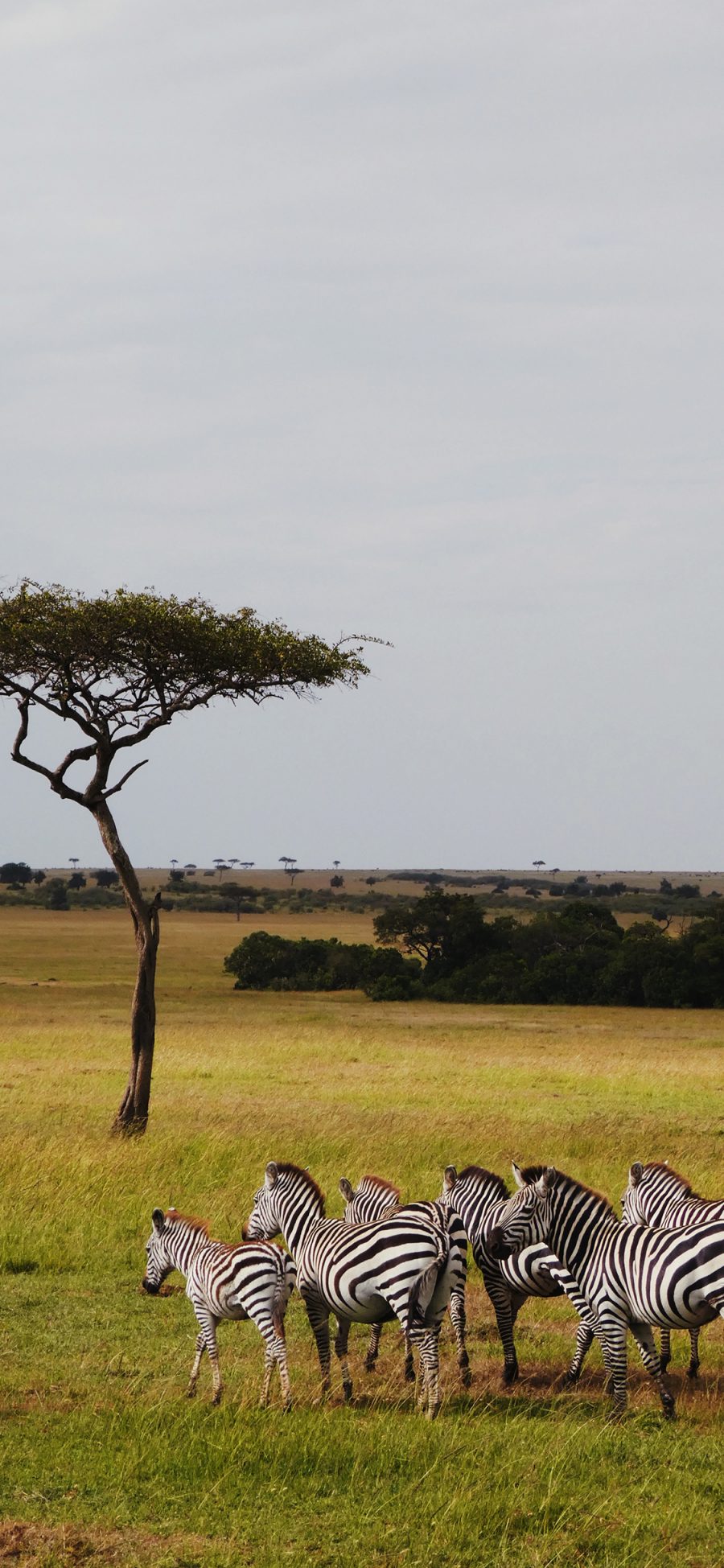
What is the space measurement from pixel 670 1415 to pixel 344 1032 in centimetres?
3390

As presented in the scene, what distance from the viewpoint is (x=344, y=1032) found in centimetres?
4203

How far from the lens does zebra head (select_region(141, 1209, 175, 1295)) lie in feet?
31.7

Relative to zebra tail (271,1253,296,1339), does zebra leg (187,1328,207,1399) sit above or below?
below

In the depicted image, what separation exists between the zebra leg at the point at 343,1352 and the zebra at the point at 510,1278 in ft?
3.76

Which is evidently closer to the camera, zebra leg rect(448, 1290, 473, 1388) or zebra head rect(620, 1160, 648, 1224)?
zebra leg rect(448, 1290, 473, 1388)

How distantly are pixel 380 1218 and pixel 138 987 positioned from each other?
11752 mm

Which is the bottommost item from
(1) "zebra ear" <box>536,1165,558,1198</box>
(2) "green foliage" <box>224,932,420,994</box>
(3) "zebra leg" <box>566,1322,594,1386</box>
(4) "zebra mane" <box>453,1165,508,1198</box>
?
(2) "green foliage" <box>224,932,420,994</box>

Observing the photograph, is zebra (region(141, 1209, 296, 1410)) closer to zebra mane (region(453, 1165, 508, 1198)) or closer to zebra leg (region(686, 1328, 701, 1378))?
zebra mane (region(453, 1165, 508, 1198))

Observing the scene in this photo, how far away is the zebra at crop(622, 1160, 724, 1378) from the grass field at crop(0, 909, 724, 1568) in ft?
0.97

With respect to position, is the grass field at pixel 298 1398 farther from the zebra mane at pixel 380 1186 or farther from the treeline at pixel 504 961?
the treeline at pixel 504 961

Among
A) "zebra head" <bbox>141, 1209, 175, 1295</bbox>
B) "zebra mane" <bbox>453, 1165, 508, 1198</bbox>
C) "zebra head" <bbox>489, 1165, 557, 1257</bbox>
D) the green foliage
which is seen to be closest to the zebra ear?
"zebra head" <bbox>489, 1165, 557, 1257</bbox>

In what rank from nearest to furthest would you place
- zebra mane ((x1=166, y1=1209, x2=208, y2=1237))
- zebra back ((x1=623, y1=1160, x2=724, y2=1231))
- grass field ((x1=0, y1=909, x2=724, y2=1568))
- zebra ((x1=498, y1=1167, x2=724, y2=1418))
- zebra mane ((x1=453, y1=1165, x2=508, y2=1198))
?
grass field ((x1=0, y1=909, x2=724, y2=1568)) < zebra ((x1=498, y1=1167, x2=724, y2=1418)) < zebra mane ((x1=166, y1=1209, x2=208, y2=1237)) < zebra back ((x1=623, y1=1160, x2=724, y2=1231)) < zebra mane ((x1=453, y1=1165, x2=508, y2=1198))

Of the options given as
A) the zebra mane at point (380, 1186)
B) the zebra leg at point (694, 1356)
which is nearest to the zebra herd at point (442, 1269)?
the zebra leg at point (694, 1356)

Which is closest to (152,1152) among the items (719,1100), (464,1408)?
A: (464,1408)
